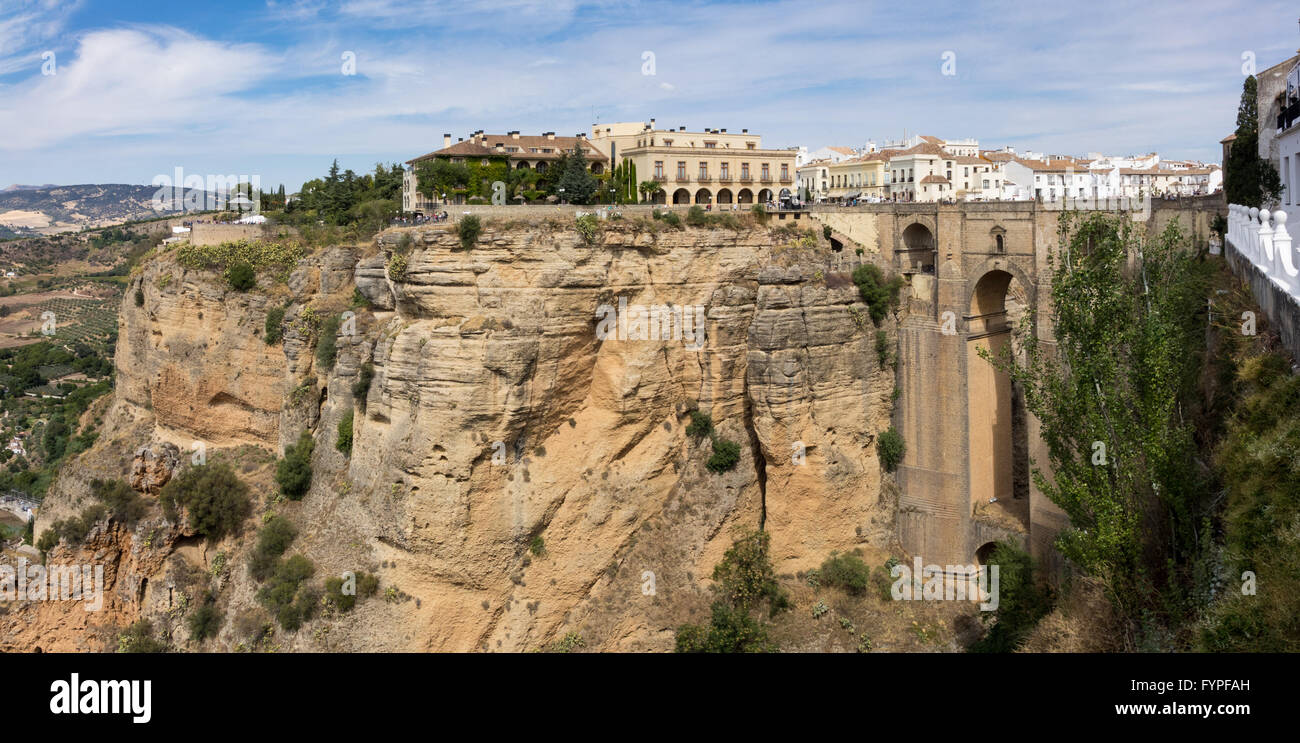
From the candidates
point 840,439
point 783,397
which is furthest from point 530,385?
point 840,439

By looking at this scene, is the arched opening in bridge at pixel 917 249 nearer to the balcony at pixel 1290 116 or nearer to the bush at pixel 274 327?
the balcony at pixel 1290 116

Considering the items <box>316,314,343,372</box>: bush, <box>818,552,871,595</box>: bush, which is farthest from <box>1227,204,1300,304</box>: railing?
<box>316,314,343,372</box>: bush

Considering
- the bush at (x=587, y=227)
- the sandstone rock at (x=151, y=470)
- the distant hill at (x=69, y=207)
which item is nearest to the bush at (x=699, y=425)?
the bush at (x=587, y=227)

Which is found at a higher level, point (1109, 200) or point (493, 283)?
point (1109, 200)

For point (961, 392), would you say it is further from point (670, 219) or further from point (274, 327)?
point (274, 327)

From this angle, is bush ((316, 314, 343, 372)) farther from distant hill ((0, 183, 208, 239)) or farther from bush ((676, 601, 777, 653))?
distant hill ((0, 183, 208, 239))
